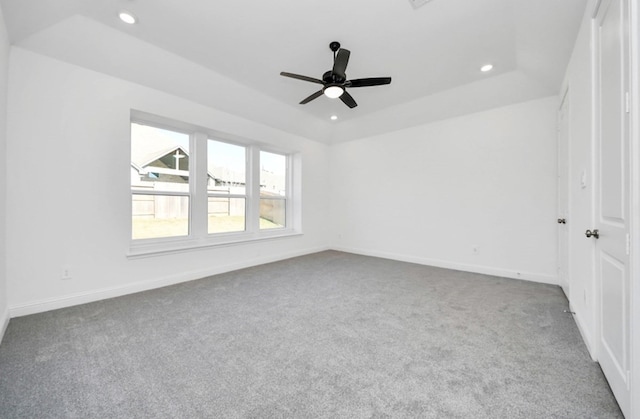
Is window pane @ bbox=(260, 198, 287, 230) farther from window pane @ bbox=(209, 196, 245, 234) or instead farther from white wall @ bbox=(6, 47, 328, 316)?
white wall @ bbox=(6, 47, 328, 316)

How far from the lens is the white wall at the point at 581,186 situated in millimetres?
1896

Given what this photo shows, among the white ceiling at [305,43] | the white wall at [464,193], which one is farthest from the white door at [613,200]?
the white wall at [464,193]

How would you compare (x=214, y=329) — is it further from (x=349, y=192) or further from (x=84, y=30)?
(x=349, y=192)

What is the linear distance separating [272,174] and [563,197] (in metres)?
4.73

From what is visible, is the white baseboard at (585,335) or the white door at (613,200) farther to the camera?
the white baseboard at (585,335)

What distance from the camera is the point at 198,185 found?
4016 millimetres

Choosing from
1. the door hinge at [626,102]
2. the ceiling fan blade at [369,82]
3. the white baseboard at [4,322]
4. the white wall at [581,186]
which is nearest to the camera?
the door hinge at [626,102]

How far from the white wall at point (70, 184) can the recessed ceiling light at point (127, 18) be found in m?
0.81

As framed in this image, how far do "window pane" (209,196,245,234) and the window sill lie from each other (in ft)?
0.54

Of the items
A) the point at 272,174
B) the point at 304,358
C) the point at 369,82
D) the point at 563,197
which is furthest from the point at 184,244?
the point at 563,197

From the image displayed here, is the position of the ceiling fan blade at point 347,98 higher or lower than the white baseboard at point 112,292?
higher

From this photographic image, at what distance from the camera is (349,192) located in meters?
5.88

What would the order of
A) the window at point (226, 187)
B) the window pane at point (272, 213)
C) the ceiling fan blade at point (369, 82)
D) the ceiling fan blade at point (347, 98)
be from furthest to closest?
the window pane at point (272, 213)
the window at point (226, 187)
the ceiling fan blade at point (347, 98)
the ceiling fan blade at point (369, 82)

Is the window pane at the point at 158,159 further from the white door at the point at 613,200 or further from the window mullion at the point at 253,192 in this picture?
the white door at the point at 613,200
